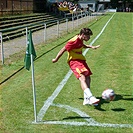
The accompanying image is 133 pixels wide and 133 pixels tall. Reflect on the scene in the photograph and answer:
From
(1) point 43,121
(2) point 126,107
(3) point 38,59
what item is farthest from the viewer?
(3) point 38,59

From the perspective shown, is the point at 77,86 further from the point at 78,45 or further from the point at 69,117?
the point at 69,117

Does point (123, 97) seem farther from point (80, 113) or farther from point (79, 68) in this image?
point (80, 113)

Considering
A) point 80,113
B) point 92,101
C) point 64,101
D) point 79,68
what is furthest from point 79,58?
point 80,113

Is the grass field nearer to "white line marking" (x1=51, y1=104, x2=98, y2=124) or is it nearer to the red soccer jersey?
"white line marking" (x1=51, y1=104, x2=98, y2=124)

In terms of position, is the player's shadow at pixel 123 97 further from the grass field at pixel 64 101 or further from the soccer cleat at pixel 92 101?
the soccer cleat at pixel 92 101

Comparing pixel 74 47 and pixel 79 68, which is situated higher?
pixel 74 47

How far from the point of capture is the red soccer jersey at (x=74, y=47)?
7.01m

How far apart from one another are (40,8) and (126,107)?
4133cm

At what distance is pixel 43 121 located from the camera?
5.97 meters

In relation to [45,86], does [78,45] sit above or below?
above

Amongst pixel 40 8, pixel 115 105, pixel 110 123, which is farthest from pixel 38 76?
pixel 40 8

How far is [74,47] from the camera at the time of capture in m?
7.07

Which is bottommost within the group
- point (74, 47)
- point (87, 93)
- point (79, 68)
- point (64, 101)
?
point (64, 101)

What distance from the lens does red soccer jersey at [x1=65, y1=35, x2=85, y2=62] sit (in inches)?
276
